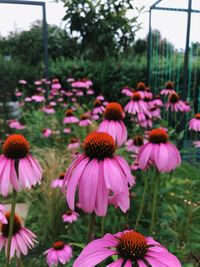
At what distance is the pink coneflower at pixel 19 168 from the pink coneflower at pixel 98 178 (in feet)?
0.52

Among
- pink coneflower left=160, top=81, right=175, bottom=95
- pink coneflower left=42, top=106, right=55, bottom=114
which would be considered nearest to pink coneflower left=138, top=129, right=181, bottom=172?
pink coneflower left=160, top=81, right=175, bottom=95

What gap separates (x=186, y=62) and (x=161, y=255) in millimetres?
3368

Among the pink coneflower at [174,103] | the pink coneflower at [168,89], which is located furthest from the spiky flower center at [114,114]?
the pink coneflower at [168,89]

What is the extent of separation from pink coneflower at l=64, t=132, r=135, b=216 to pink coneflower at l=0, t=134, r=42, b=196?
16 cm

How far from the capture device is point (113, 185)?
1.81ft

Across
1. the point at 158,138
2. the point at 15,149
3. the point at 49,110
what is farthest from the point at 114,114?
the point at 49,110

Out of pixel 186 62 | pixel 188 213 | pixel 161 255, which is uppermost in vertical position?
pixel 186 62

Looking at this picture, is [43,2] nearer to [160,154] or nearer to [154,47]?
[154,47]

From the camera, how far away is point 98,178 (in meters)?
0.56

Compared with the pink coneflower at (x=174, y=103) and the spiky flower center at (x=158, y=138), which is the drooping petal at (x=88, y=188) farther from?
the pink coneflower at (x=174, y=103)

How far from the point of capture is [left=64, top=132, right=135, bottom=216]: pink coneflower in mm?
539

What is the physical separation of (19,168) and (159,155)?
40cm

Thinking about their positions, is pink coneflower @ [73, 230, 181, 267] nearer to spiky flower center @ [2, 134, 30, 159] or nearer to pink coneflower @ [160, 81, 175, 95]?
spiky flower center @ [2, 134, 30, 159]

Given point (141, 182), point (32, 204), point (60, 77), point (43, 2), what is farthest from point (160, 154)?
point (60, 77)
